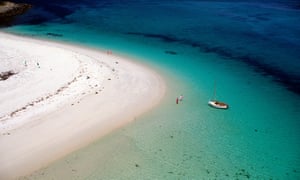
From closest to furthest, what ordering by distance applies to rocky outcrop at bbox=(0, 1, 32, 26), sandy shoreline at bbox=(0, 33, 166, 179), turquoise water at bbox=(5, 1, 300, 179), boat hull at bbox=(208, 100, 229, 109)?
1. turquoise water at bbox=(5, 1, 300, 179)
2. sandy shoreline at bbox=(0, 33, 166, 179)
3. boat hull at bbox=(208, 100, 229, 109)
4. rocky outcrop at bbox=(0, 1, 32, 26)

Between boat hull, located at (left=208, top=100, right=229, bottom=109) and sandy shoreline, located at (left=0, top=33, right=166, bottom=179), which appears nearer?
sandy shoreline, located at (left=0, top=33, right=166, bottom=179)

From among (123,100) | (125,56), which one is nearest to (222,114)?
(123,100)

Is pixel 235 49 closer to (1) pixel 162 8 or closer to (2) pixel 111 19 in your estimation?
(2) pixel 111 19

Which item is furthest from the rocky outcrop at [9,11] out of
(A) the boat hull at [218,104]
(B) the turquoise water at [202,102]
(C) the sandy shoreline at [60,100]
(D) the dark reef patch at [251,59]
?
(A) the boat hull at [218,104]

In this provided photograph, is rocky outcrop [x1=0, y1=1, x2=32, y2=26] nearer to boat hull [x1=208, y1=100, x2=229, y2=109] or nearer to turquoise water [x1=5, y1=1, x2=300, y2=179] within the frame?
turquoise water [x1=5, y1=1, x2=300, y2=179]

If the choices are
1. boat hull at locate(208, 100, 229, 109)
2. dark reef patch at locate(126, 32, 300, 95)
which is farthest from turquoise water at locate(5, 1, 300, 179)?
boat hull at locate(208, 100, 229, 109)

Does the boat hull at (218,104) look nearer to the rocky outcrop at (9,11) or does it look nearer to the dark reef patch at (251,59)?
the dark reef patch at (251,59)

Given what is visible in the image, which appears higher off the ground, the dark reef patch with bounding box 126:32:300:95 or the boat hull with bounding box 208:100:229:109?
the dark reef patch with bounding box 126:32:300:95
